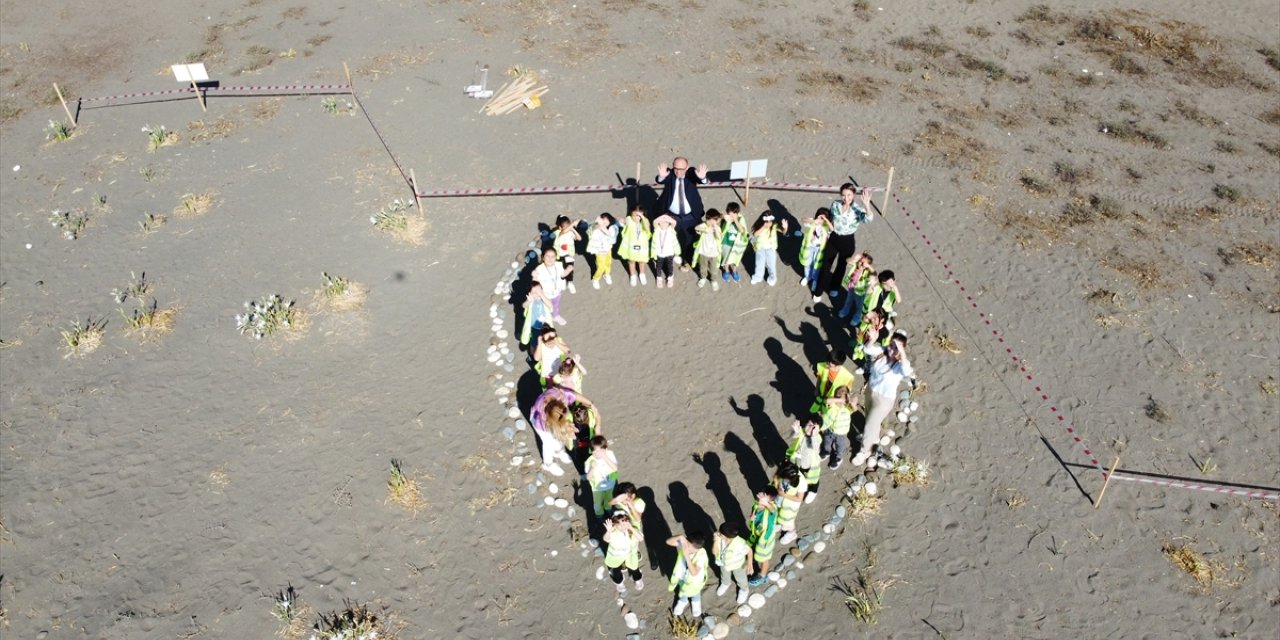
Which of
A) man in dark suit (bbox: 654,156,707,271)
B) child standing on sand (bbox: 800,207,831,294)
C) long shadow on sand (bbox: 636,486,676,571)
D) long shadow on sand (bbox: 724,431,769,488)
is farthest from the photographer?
man in dark suit (bbox: 654,156,707,271)

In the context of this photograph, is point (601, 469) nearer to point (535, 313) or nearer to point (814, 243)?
point (535, 313)

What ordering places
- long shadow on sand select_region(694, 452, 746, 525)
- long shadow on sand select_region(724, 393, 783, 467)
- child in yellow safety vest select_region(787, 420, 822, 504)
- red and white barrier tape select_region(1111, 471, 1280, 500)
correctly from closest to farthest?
child in yellow safety vest select_region(787, 420, 822, 504), long shadow on sand select_region(694, 452, 746, 525), red and white barrier tape select_region(1111, 471, 1280, 500), long shadow on sand select_region(724, 393, 783, 467)

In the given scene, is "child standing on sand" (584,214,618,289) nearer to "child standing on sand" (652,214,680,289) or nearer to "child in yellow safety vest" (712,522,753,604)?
"child standing on sand" (652,214,680,289)

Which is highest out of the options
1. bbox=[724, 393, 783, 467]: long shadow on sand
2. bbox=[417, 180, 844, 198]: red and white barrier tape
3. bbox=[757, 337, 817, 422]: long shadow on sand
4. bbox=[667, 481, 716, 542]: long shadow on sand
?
bbox=[417, 180, 844, 198]: red and white barrier tape

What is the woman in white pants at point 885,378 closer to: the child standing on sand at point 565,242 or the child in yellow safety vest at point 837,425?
the child in yellow safety vest at point 837,425

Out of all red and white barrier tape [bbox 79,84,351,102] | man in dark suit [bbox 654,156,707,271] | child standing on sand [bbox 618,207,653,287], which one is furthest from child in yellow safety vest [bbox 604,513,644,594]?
red and white barrier tape [bbox 79,84,351,102]

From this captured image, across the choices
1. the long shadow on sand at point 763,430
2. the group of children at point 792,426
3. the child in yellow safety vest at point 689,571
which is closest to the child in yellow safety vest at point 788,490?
the group of children at point 792,426

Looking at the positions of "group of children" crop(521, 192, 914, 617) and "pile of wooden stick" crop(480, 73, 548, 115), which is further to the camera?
"pile of wooden stick" crop(480, 73, 548, 115)
